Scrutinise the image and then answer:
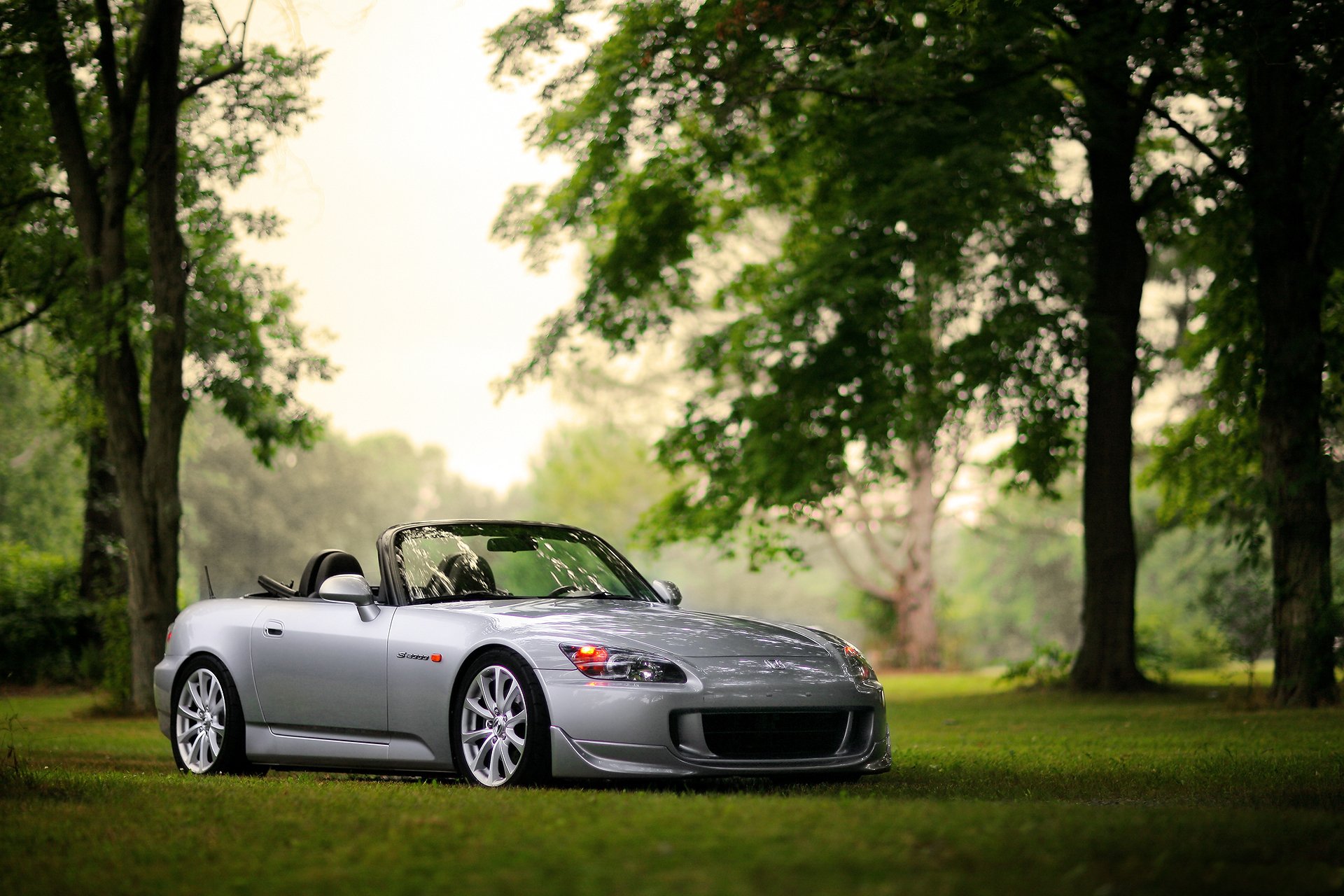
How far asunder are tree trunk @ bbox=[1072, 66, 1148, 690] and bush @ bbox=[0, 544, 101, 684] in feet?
55.2

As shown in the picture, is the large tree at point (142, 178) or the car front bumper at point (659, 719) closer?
the car front bumper at point (659, 719)

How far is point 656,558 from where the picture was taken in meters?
26.6

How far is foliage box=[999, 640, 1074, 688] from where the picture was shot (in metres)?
22.5

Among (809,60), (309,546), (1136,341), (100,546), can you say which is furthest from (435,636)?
(309,546)

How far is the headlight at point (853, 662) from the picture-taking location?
8.30 m

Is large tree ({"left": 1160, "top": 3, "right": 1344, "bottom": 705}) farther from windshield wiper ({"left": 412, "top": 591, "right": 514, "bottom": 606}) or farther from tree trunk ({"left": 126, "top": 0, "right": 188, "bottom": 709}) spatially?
tree trunk ({"left": 126, "top": 0, "right": 188, "bottom": 709})

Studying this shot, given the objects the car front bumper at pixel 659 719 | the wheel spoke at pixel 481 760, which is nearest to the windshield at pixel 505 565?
the wheel spoke at pixel 481 760

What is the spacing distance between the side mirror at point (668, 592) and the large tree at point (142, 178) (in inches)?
345

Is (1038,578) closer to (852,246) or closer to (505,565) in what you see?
(852,246)

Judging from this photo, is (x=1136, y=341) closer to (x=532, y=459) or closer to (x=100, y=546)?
(x=100, y=546)

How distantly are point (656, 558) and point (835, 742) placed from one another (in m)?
18.6

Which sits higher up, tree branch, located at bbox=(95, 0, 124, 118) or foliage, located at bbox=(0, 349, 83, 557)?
tree branch, located at bbox=(95, 0, 124, 118)

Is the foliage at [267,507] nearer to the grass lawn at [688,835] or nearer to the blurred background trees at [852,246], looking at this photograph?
the blurred background trees at [852,246]

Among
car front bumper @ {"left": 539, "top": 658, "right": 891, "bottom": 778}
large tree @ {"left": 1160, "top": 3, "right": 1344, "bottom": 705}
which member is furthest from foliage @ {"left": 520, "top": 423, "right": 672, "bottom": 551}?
car front bumper @ {"left": 539, "top": 658, "right": 891, "bottom": 778}
